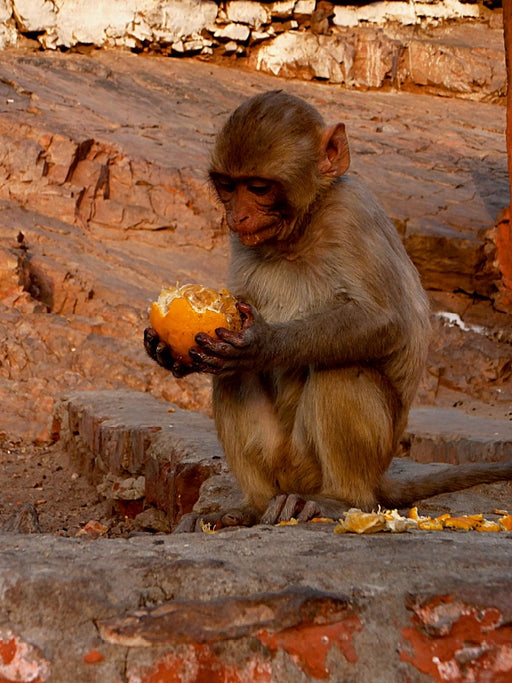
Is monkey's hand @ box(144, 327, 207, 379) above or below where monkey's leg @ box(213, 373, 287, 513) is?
above

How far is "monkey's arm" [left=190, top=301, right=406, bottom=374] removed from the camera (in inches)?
135

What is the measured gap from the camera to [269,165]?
356 centimetres

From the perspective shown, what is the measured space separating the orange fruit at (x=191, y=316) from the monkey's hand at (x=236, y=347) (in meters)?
0.04

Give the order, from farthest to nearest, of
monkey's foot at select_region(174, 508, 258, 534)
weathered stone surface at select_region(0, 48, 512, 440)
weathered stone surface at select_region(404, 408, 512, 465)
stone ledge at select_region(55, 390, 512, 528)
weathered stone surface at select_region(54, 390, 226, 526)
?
weathered stone surface at select_region(0, 48, 512, 440) → weathered stone surface at select_region(404, 408, 512, 465) → weathered stone surface at select_region(54, 390, 226, 526) → stone ledge at select_region(55, 390, 512, 528) → monkey's foot at select_region(174, 508, 258, 534)

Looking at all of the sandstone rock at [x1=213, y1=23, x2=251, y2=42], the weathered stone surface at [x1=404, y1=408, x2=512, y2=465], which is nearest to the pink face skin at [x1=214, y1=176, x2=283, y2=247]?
the weathered stone surface at [x1=404, y1=408, x2=512, y2=465]

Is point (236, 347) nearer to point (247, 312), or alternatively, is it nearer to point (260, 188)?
point (247, 312)

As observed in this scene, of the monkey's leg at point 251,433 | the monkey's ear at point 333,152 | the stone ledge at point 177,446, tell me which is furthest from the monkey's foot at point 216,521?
the monkey's ear at point 333,152

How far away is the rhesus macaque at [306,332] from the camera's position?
3.54 meters

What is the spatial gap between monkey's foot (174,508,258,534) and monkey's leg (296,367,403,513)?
0.35m

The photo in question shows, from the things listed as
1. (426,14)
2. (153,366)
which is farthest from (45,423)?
(426,14)

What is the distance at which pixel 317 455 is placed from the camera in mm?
3730

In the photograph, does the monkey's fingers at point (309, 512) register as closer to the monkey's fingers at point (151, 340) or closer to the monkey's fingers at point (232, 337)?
the monkey's fingers at point (232, 337)

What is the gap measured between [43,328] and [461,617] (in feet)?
23.0

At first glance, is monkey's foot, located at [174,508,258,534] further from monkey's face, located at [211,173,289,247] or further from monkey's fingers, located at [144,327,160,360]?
monkey's face, located at [211,173,289,247]
